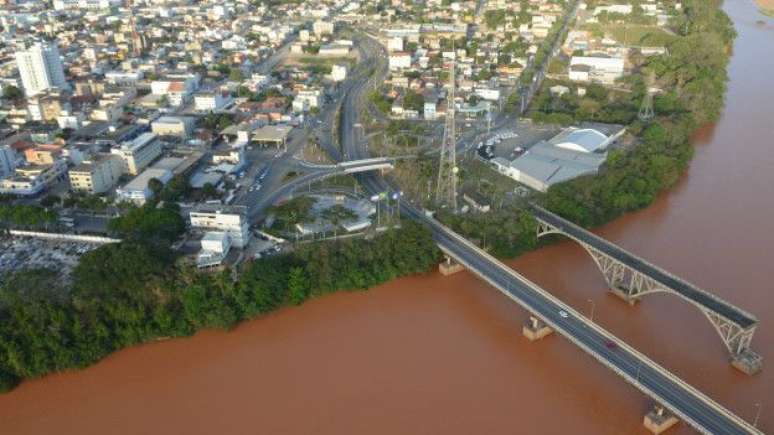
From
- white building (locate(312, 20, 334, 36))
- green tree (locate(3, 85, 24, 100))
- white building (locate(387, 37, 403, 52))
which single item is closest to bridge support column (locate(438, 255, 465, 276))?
green tree (locate(3, 85, 24, 100))

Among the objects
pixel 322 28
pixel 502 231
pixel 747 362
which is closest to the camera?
pixel 747 362

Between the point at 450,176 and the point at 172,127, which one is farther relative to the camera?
the point at 172,127

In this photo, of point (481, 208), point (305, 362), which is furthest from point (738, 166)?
point (305, 362)

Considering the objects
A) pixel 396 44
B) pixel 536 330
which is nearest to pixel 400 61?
pixel 396 44

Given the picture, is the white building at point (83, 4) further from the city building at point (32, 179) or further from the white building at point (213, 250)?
the white building at point (213, 250)

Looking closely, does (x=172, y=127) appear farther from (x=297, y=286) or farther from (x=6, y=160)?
(x=297, y=286)

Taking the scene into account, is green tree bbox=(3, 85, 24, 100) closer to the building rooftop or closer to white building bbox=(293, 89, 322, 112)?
white building bbox=(293, 89, 322, 112)
